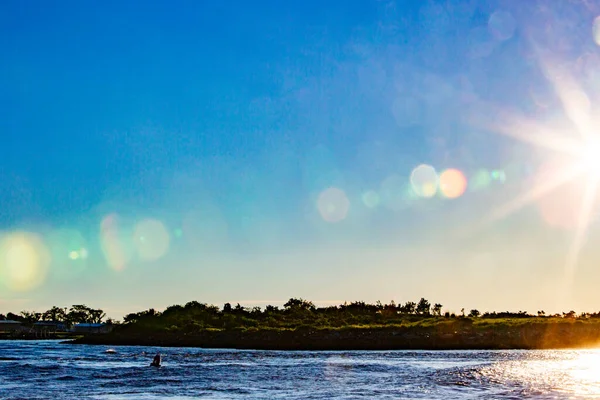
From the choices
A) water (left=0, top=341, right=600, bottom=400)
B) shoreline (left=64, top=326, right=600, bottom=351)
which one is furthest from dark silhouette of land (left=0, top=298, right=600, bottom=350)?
water (left=0, top=341, right=600, bottom=400)

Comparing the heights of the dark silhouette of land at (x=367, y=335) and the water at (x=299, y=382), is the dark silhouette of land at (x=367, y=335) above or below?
above

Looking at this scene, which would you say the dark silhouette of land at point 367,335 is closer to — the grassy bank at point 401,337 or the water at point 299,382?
the grassy bank at point 401,337

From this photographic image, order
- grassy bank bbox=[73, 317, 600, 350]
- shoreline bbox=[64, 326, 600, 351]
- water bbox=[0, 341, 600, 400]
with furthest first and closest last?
grassy bank bbox=[73, 317, 600, 350], shoreline bbox=[64, 326, 600, 351], water bbox=[0, 341, 600, 400]

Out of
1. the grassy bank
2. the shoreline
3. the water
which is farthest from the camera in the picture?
the grassy bank

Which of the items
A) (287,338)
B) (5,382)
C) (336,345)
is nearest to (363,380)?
(5,382)

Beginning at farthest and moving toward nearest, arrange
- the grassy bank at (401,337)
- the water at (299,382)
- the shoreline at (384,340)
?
the grassy bank at (401,337), the shoreline at (384,340), the water at (299,382)

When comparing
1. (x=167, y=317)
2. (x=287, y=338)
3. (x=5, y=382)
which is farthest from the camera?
(x=167, y=317)

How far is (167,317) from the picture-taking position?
17838 cm

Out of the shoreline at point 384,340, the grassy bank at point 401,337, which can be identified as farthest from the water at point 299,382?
the grassy bank at point 401,337

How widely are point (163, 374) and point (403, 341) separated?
73.9m

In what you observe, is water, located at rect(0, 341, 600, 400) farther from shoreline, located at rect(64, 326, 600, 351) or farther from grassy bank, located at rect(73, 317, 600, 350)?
grassy bank, located at rect(73, 317, 600, 350)

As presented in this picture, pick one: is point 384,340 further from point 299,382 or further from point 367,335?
point 299,382

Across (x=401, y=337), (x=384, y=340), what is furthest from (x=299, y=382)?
(x=401, y=337)

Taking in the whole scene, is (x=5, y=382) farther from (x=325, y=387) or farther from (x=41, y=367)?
(x=325, y=387)
